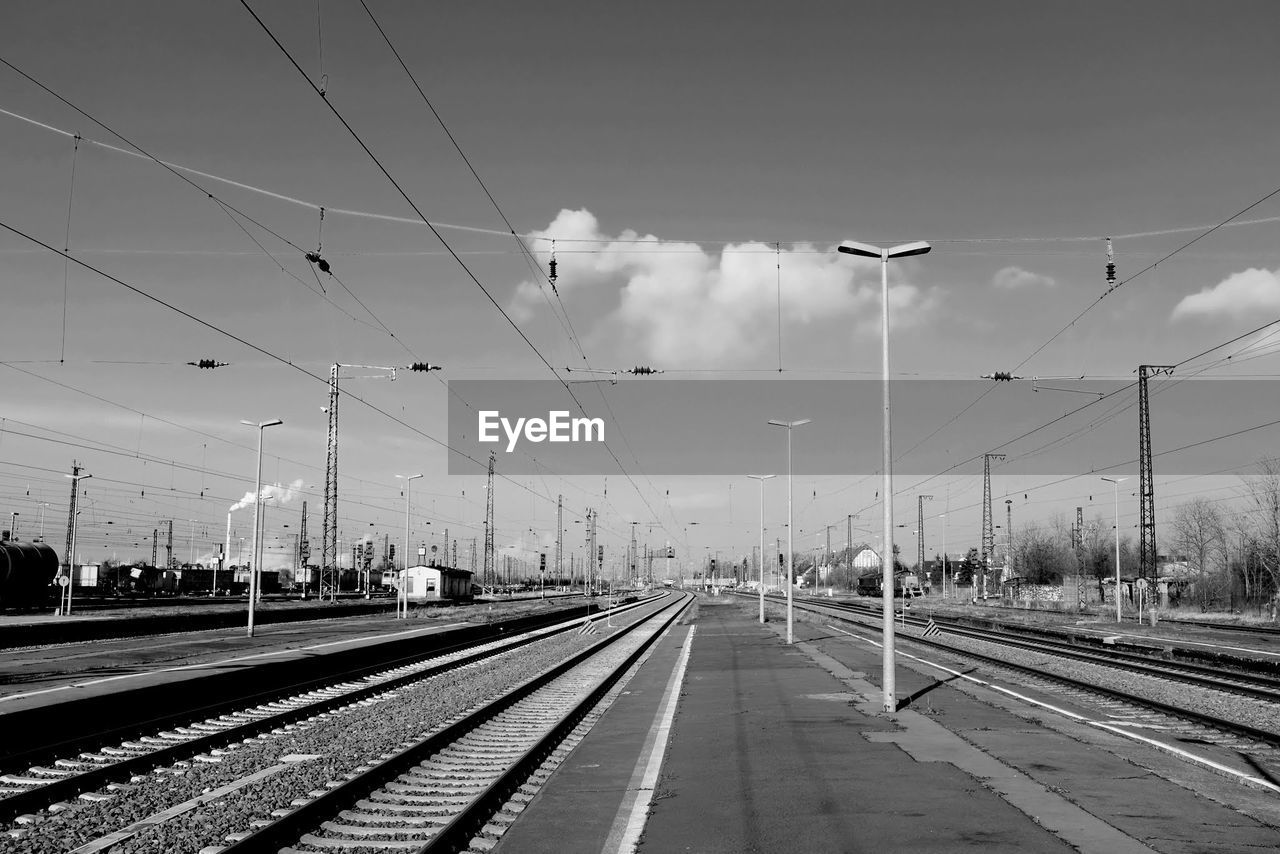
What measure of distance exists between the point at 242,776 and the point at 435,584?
8741cm

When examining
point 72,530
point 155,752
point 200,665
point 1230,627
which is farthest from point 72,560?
point 1230,627

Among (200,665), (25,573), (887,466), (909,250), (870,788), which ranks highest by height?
(909,250)

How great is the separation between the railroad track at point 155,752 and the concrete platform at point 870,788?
4.98 m

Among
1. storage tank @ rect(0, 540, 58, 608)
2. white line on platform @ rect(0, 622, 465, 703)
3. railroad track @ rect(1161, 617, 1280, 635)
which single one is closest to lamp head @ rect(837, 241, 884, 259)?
white line on platform @ rect(0, 622, 465, 703)

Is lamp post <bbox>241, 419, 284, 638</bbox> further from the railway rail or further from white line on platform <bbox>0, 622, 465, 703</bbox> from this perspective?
the railway rail

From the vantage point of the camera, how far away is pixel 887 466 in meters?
19.8

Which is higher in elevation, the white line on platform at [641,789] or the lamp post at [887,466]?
the lamp post at [887,466]

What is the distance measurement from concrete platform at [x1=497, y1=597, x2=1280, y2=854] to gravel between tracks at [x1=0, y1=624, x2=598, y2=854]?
2686 millimetres

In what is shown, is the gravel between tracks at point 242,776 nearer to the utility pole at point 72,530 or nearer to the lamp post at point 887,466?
the lamp post at point 887,466

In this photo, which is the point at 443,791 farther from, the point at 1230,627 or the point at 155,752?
the point at 1230,627

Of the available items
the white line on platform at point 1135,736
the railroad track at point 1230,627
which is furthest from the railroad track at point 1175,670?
→ the railroad track at point 1230,627

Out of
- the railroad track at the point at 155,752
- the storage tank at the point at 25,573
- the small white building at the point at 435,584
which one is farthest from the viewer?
the small white building at the point at 435,584

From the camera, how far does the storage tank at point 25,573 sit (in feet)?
184

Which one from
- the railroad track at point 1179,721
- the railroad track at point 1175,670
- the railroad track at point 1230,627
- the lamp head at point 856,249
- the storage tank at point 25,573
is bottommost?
Result: the railroad track at point 1230,627
